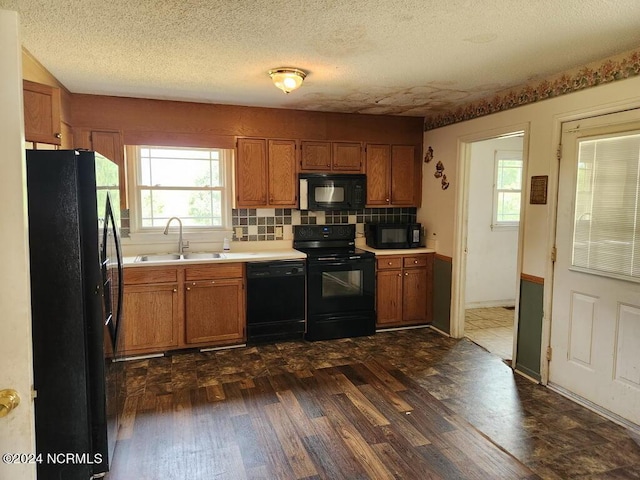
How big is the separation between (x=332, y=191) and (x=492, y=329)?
2.35 m

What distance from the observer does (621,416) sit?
274cm

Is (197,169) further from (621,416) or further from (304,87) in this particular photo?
(621,416)

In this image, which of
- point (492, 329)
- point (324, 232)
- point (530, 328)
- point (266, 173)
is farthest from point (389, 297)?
point (266, 173)

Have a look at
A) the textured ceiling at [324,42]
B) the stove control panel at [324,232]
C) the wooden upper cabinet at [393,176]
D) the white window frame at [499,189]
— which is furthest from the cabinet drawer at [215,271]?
the white window frame at [499,189]

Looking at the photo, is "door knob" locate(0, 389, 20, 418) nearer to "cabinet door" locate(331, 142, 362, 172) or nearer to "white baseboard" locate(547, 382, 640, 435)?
"white baseboard" locate(547, 382, 640, 435)

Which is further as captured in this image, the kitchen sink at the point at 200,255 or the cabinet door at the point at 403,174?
the cabinet door at the point at 403,174

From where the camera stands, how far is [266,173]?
433cm

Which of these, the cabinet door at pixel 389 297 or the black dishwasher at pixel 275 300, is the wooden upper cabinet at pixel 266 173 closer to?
the black dishwasher at pixel 275 300

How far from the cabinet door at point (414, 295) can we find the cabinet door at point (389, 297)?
0.06 m

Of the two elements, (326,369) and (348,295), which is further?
(348,295)

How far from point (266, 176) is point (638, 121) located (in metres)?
3.05

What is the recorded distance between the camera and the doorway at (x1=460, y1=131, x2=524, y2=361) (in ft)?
17.7

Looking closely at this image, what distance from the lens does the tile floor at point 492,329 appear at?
4.12m

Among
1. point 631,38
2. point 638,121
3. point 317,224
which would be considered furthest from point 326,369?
point 631,38
